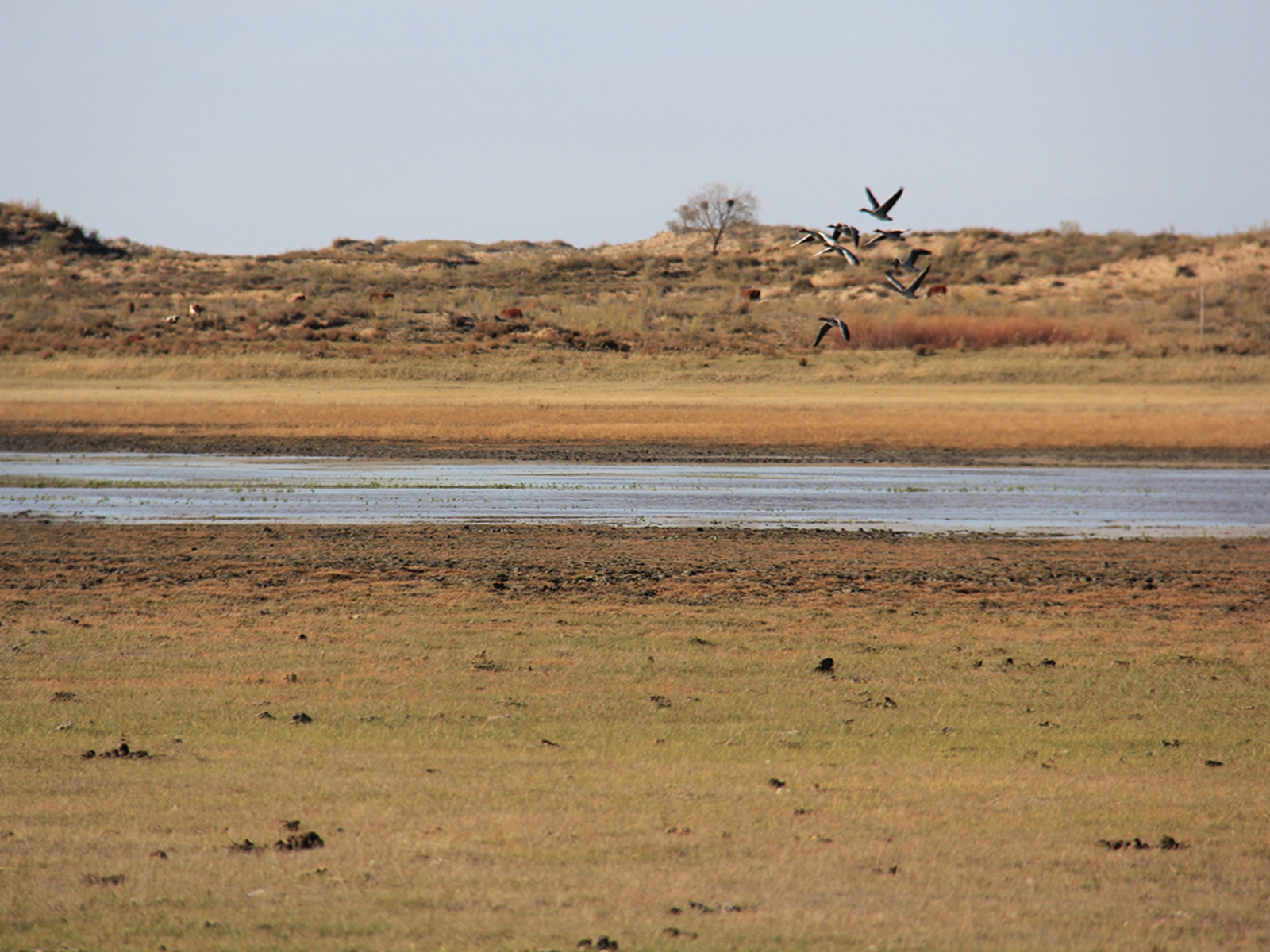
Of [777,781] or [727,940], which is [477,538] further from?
[727,940]

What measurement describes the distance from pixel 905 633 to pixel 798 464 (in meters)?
14.5

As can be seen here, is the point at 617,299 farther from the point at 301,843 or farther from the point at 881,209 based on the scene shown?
the point at 301,843

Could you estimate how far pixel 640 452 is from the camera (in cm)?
2594

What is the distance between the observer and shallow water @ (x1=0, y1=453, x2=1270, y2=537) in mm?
16781

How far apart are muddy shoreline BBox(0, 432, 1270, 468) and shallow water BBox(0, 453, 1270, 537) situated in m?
0.94

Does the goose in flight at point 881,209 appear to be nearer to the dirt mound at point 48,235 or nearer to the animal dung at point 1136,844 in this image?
the animal dung at point 1136,844

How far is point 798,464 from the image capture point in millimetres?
24453

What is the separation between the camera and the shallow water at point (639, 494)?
16.8 m

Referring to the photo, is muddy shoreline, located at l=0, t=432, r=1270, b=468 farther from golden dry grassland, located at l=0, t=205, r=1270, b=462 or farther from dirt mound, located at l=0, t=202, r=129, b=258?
dirt mound, located at l=0, t=202, r=129, b=258

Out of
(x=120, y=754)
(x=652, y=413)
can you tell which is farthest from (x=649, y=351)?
(x=120, y=754)

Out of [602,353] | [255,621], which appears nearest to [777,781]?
[255,621]

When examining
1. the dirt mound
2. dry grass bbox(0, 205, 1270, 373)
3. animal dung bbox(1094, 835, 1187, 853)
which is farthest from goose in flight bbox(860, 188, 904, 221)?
the dirt mound

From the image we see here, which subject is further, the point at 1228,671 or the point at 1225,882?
the point at 1228,671

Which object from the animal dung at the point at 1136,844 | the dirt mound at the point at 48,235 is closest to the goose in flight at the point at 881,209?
the animal dung at the point at 1136,844
